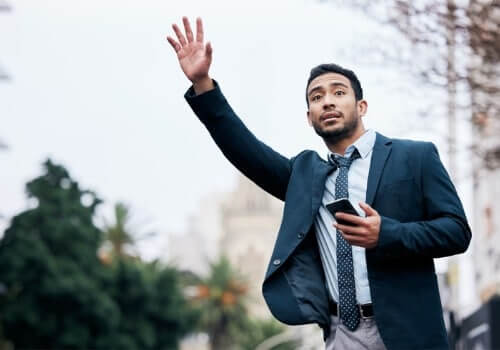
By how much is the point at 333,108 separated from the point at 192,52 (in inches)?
23.3

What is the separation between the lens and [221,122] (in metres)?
4.31

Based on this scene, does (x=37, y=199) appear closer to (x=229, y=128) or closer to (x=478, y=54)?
(x=478, y=54)

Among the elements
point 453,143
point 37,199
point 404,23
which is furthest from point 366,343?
point 37,199

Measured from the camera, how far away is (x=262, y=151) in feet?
14.3

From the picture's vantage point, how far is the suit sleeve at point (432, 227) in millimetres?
3871

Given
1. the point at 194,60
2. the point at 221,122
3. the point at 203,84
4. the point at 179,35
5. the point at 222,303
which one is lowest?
the point at 222,303

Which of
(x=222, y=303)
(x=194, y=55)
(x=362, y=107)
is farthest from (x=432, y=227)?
(x=222, y=303)

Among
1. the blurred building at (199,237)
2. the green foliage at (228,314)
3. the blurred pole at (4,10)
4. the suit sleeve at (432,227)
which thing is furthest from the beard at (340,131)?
the blurred building at (199,237)

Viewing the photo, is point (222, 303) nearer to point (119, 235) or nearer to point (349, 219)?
point (119, 235)

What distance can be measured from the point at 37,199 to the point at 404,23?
5113 centimetres

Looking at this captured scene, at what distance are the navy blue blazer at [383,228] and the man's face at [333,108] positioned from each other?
0.13 metres

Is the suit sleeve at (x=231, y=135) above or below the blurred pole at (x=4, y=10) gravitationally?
below

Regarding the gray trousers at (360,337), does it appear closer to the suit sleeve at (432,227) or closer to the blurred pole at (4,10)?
the suit sleeve at (432,227)

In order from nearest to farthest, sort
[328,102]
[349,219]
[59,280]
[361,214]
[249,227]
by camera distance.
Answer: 1. [349,219]
2. [361,214]
3. [328,102]
4. [59,280]
5. [249,227]
